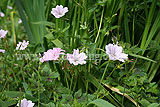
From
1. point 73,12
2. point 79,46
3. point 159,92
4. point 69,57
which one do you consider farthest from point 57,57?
point 159,92

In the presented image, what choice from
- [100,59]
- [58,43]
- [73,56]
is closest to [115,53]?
[73,56]

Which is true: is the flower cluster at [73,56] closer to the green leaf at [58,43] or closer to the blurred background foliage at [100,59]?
the blurred background foliage at [100,59]

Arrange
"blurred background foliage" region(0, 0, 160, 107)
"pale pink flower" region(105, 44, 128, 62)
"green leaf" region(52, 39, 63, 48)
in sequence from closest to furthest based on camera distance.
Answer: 1. "pale pink flower" region(105, 44, 128, 62)
2. "blurred background foliage" region(0, 0, 160, 107)
3. "green leaf" region(52, 39, 63, 48)

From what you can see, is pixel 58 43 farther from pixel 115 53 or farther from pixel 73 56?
pixel 115 53

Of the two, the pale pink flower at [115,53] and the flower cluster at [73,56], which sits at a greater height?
the pale pink flower at [115,53]

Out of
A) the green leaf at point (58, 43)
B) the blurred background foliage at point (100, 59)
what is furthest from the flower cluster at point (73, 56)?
the green leaf at point (58, 43)

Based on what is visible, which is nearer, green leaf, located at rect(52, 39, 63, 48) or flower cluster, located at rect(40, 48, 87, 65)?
flower cluster, located at rect(40, 48, 87, 65)

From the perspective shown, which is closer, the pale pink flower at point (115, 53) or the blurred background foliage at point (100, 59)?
the pale pink flower at point (115, 53)

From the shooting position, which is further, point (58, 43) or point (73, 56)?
point (58, 43)

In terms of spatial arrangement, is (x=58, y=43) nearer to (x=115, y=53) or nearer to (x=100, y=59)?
(x=100, y=59)

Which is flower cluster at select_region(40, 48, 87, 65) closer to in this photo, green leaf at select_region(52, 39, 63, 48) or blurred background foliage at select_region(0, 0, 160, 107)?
blurred background foliage at select_region(0, 0, 160, 107)

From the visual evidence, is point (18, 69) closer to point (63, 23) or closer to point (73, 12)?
point (63, 23)

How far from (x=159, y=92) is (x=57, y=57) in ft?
2.20

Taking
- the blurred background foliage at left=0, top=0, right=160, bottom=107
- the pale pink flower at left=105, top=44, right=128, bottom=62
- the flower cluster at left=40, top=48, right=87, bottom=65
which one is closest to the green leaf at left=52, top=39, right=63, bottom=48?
the blurred background foliage at left=0, top=0, right=160, bottom=107
